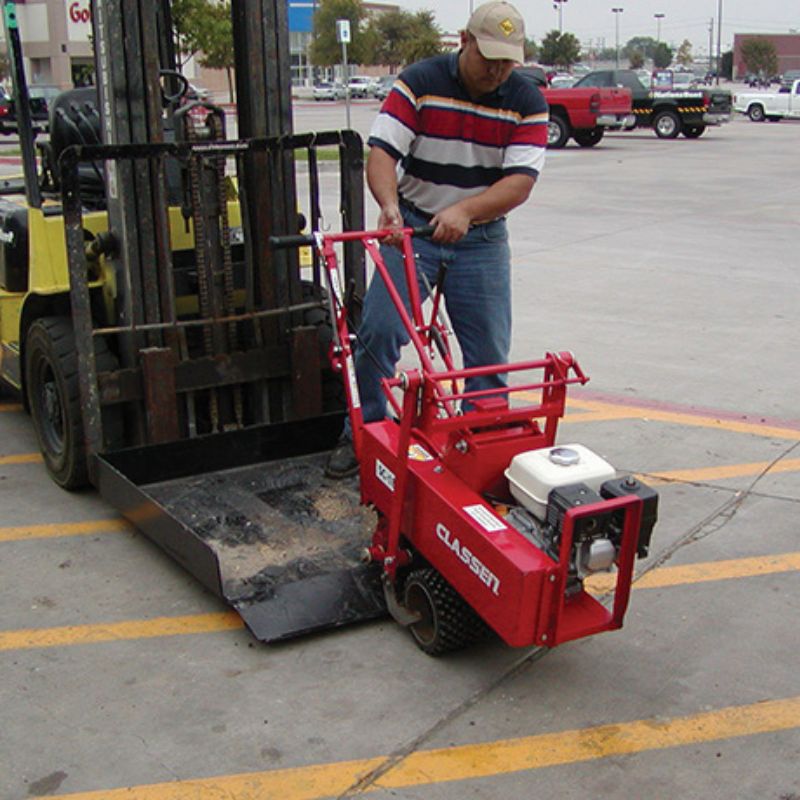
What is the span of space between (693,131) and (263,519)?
27.1 m

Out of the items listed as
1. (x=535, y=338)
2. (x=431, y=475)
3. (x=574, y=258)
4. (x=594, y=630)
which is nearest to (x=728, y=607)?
(x=594, y=630)

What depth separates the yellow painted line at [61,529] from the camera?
4.70 m

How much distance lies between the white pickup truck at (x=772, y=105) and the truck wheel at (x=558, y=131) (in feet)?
50.9

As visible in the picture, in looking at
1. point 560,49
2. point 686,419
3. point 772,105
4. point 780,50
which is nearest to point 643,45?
point 780,50

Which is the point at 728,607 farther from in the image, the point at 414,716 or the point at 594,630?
the point at 414,716

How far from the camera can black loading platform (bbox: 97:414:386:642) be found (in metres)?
3.92

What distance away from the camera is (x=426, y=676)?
364cm

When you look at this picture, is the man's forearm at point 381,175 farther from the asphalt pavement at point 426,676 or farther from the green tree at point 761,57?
the green tree at point 761,57

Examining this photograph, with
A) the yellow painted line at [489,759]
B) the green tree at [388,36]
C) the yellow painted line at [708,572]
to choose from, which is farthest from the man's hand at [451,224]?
the green tree at [388,36]

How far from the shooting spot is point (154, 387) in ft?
15.6

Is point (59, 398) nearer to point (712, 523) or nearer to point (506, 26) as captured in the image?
point (506, 26)

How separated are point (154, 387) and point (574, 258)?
717cm

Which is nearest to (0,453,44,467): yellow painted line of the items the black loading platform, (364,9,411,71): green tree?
the black loading platform

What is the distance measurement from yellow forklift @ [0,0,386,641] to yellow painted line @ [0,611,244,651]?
0.20m
